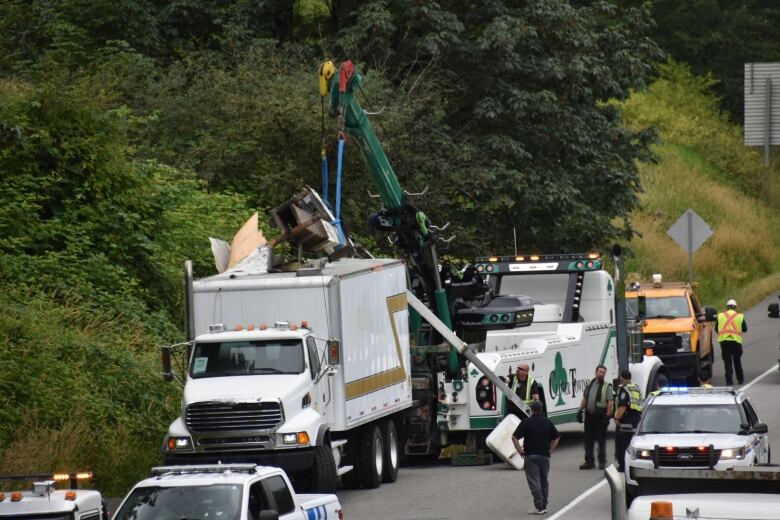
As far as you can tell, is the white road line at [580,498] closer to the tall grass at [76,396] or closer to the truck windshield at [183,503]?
the tall grass at [76,396]

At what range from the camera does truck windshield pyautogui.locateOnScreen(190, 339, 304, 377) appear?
20172 millimetres

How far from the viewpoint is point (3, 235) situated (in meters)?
25.4

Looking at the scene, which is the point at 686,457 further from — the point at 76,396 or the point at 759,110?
the point at 759,110

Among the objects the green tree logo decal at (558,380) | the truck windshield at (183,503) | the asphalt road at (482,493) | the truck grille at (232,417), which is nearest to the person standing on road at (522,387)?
the asphalt road at (482,493)

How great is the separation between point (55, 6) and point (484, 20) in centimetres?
1090

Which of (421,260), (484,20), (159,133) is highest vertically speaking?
(484,20)

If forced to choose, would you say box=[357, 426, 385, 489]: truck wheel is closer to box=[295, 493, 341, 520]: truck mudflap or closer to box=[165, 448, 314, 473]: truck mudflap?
box=[165, 448, 314, 473]: truck mudflap

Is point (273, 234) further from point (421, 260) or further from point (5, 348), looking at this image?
point (5, 348)

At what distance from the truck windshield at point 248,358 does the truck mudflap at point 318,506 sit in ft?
18.4

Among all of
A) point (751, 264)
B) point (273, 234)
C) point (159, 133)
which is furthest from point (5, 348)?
point (751, 264)

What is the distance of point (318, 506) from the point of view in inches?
557

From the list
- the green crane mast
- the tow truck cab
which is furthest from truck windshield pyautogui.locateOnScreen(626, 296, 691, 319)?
the green crane mast

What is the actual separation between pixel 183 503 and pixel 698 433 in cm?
849

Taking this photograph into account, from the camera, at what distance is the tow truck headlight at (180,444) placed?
1953 centimetres
